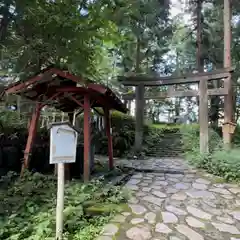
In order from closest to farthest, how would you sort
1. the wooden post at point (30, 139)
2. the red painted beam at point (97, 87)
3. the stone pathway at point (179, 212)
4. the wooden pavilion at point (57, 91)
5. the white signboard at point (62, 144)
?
1. the white signboard at point (62, 144)
2. the stone pathway at point (179, 212)
3. the red painted beam at point (97, 87)
4. the wooden pavilion at point (57, 91)
5. the wooden post at point (30, 139)

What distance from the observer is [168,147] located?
11.9m

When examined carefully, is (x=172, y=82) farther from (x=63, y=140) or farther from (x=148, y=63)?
(x=148, y=63)

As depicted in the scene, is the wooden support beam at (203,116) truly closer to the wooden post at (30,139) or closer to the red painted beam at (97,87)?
the red painted beam at (97,87)

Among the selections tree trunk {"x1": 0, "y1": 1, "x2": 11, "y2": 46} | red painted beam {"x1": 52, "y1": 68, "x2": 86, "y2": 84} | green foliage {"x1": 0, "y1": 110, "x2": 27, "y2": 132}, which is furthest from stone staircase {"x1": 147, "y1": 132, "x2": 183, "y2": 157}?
tree trunk {"x1": 0, "y1": 1, "x2": 11, "y2": 46}

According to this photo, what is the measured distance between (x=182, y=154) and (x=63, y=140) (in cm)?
832

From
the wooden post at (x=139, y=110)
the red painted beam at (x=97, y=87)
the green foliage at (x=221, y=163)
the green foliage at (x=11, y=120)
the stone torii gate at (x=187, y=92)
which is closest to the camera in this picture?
the red painted beam at (x=97, y=87)

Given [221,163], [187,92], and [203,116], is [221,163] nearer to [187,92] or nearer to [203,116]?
[203,116]

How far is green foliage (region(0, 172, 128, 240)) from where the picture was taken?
3094 mm

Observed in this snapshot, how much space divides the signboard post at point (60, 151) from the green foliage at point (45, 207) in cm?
25

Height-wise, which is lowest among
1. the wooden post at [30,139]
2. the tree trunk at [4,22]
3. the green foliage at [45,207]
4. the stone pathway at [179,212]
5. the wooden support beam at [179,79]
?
the stone pathway at [179,212]

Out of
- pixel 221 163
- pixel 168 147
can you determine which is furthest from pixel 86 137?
pixel 168 147

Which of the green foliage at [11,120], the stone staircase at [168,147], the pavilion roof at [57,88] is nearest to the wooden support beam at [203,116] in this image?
the stone staircase at [168,147]

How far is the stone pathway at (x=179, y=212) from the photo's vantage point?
3.15 metres

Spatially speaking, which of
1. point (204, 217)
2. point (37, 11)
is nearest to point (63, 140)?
point (37, 11)
